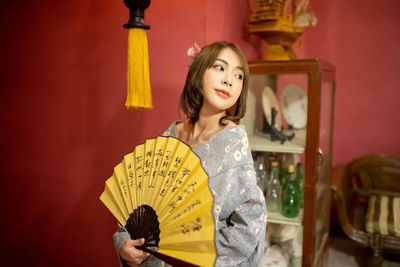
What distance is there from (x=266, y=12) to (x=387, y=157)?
1.75 meters

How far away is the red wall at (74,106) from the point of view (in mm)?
1638

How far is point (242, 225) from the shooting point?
0.98 meters

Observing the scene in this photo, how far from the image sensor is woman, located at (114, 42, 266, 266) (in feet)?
3.22

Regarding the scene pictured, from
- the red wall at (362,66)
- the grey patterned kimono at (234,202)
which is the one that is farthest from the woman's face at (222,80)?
the red wall at (362,66)

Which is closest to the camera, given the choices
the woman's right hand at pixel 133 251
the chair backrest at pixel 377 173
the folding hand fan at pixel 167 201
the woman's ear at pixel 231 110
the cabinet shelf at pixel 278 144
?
the folding hand fan at pixel 167 201

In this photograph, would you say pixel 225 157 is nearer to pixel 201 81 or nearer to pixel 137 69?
pixel 201 81

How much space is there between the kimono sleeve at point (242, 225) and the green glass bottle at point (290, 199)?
84 centimetres

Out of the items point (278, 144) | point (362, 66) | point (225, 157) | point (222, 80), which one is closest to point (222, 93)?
point (222, 80)

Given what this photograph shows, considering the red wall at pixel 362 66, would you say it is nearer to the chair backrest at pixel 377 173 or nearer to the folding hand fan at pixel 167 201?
the chair backrest at pixel 377 173

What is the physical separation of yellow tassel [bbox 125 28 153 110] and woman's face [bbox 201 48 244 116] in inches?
10.8

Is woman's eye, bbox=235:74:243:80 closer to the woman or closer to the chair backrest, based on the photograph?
the woman

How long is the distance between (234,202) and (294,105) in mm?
1292

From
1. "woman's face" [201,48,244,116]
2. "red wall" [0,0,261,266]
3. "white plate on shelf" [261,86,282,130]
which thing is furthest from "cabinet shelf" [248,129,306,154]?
"woman's face" [201,48,244,116]

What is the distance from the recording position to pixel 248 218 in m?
0.99
